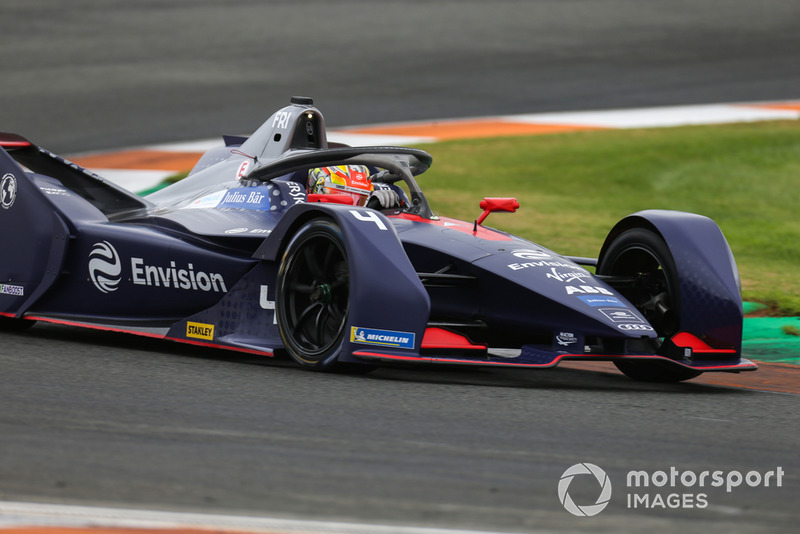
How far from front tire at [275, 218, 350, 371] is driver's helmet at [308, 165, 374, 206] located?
86 cm

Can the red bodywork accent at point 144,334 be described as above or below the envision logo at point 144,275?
below

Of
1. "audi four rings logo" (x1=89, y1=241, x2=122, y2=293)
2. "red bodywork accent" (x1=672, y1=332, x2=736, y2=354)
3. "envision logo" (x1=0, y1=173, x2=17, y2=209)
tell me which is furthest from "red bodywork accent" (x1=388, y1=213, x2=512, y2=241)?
"envision logo" (x1=0, y1=173, x2=17, y2=209)

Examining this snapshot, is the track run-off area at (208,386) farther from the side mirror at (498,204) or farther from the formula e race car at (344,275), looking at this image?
the side mirror at (498,204)

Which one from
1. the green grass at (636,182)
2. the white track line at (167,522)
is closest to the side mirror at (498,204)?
the green grass at (636,182)

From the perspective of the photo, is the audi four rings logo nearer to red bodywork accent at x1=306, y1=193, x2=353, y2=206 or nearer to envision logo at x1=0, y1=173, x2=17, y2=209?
envision logo at x1=0, y1=173, x2=17, y2=209

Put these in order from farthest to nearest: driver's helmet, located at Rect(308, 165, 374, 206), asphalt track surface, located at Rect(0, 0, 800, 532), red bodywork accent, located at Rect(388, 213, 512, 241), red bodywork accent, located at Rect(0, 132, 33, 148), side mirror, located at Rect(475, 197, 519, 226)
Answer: red bodywork accent, located at Rect(0, 132, 33, 148) → driver's helmet, located at Rect(308, 165, 374, 206) → side mirror, located at Rect(475, 197, 519, 226) → red bodywork accent, located at Rect(388, 213, 512, 241) → asphalt track surface, located at Rect(0, 0, 800, 532)

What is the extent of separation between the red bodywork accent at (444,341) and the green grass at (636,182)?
4.42 metres

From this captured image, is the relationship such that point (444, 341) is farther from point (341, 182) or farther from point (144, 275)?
point (144, 275)

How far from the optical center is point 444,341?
680cm

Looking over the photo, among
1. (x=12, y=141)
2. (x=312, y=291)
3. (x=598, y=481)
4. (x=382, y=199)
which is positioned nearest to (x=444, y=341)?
(x=312, y=291)

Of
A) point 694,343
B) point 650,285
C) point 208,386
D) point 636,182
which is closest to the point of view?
point 208,386

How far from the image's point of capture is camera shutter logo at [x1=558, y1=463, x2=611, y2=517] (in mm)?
4488

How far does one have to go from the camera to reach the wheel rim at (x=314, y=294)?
7.06 m

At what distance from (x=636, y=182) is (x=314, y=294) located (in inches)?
352
